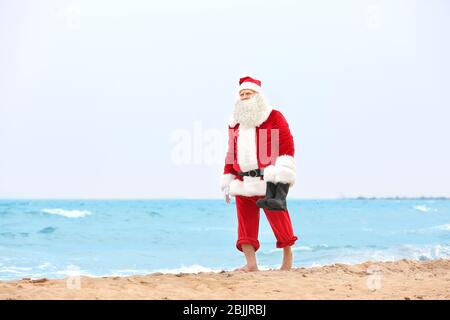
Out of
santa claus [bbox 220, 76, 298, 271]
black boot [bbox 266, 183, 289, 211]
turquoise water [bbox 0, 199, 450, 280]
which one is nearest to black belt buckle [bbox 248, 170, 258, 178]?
santa claus [bbox 220, 76, 298, 271]

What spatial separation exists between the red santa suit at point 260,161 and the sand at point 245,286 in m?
0.43

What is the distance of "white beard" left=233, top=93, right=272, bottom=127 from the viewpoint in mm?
5914

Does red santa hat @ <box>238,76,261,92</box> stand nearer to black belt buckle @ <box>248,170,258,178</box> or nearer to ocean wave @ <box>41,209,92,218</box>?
black belt buckle @ <box>248,170,258,178</box>

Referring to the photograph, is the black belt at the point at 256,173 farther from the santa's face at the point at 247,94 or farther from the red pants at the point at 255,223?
the santa's face at the point at 247,94

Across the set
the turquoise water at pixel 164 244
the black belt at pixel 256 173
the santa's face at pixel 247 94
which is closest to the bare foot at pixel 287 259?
the black belt at pixel 256 173

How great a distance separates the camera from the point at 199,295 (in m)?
4.68

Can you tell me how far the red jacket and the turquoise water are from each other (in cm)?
323

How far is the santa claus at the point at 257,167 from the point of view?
5738 millimetres

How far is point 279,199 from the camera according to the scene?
224 inches

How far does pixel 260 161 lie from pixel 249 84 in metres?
0.74

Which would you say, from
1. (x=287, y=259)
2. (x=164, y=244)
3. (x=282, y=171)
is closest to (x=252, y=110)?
(x=282, y=171)
